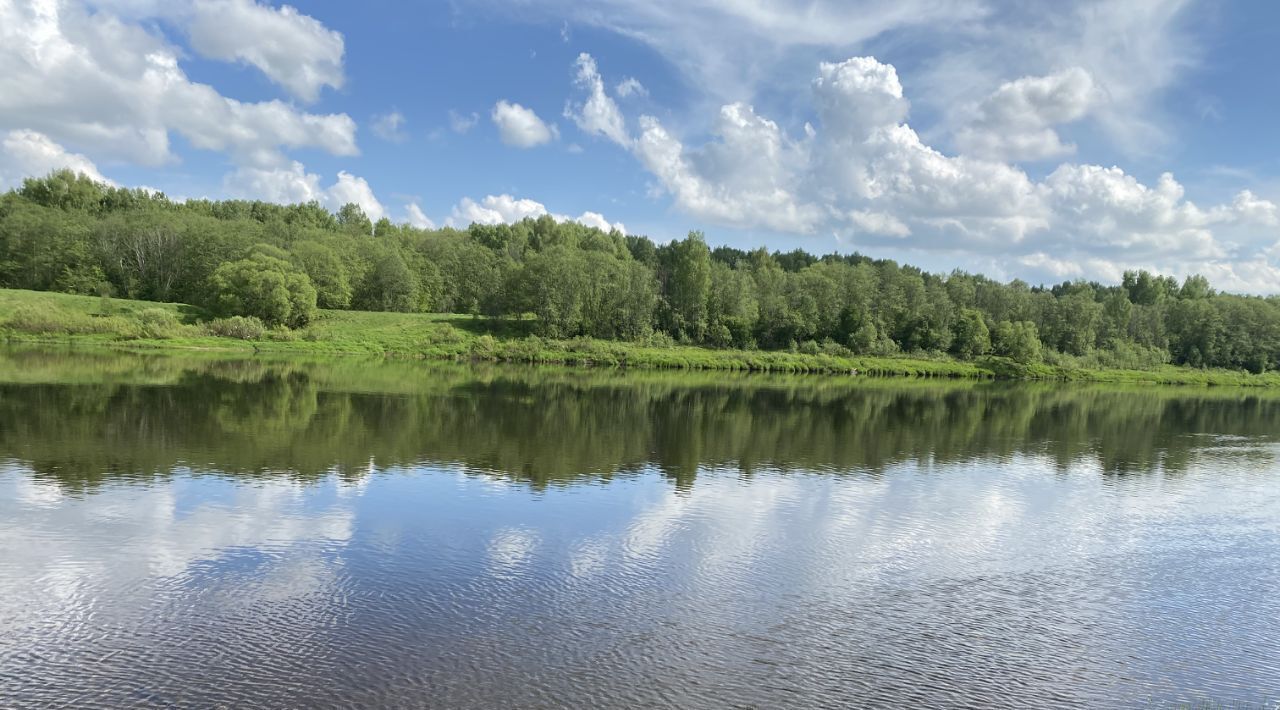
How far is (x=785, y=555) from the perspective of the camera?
53.1 feet

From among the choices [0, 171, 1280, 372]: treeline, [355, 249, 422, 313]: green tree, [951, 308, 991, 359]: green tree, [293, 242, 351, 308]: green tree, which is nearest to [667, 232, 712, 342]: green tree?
[0, 171, 1280, 372]: treeline

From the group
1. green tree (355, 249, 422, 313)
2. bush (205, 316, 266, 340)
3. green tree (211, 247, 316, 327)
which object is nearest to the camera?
bush (205, 316, 266, 340)

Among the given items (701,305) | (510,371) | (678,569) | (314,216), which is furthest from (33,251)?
(678,569)

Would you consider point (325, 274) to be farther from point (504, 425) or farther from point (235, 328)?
point (504, 425)

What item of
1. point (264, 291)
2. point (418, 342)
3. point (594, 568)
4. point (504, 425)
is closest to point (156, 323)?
point (264, 291)

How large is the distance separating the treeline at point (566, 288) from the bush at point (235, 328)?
3638 mm

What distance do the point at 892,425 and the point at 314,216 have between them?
→ 120407mm

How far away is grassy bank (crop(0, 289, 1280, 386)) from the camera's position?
228 ft

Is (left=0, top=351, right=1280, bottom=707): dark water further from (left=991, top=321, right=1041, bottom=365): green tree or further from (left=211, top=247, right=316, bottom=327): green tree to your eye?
(left=991, top=321, right=1041, bottom=365): green tree

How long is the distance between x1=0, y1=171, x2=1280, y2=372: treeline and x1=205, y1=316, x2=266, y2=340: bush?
3638mm

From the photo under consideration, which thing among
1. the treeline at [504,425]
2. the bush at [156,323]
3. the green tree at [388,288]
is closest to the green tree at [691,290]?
the green tree at [388,288]

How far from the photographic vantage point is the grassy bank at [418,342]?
228 feet

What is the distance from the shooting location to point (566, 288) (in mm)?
91250

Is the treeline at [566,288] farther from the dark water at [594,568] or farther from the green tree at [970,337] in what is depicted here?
the dark water at [594,568]
